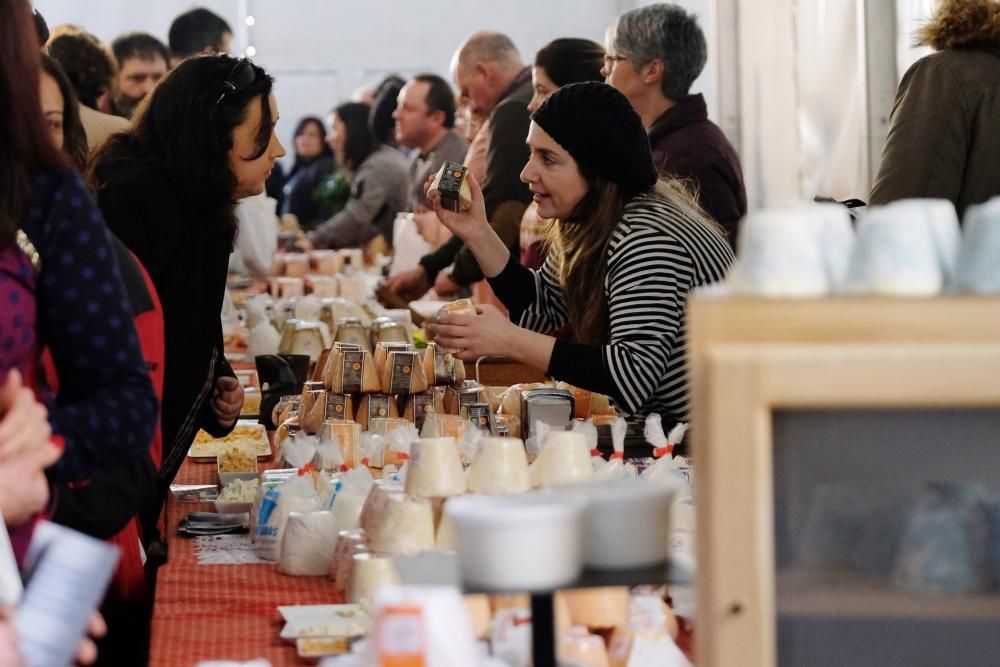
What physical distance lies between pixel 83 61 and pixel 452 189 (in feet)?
6.10

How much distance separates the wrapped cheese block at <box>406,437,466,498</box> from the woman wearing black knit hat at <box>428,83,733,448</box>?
3.45ft

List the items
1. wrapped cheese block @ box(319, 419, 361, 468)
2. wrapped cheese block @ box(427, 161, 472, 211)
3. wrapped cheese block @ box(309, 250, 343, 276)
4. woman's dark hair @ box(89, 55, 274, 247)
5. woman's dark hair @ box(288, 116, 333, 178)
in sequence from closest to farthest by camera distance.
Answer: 1. wrapped cheese block @ box(319, 419, 361, 468)
2. woman's dark hair @ box(89, 55, 274, 247)
3. wrapped cheese block @ box(427, 161, 472, 211)
4. wrapped cheese block @ box(309, 250, 343, 276)
5. woman's dark hair @ box(288, 116, 333, 178)

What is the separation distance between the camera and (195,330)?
3191 mm

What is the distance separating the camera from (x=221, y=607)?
7.14ft

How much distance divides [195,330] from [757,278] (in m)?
2.02

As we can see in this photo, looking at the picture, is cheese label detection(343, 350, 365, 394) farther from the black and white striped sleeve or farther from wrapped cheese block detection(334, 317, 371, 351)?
wrapped cheese block detection(334, 317, 371, 351)

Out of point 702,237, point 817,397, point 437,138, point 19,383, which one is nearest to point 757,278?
point 817,397

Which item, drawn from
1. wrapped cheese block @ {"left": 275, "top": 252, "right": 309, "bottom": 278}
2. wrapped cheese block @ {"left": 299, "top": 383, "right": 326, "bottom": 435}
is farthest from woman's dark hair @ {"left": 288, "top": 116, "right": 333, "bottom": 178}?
wrapped cheese block @ {"left": 299, "top": 383, "right": 326, "bottom": 435}

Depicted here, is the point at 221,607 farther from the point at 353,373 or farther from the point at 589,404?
the point at 589,404

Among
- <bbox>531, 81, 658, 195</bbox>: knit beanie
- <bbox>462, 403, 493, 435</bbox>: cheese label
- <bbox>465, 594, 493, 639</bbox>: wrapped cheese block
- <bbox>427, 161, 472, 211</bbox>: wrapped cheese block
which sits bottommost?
<bbox>462, 403, 493, 435</bbox>: cheese label

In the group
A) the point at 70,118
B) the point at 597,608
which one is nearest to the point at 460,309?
the point at 70,118

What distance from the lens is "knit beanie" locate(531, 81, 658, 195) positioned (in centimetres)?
337

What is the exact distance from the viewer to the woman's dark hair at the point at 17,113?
1.68m

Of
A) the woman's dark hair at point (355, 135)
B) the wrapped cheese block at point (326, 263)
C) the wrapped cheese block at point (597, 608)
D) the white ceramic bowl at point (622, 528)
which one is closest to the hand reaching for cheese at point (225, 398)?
the wrapped cheese block at point (597, 608)
